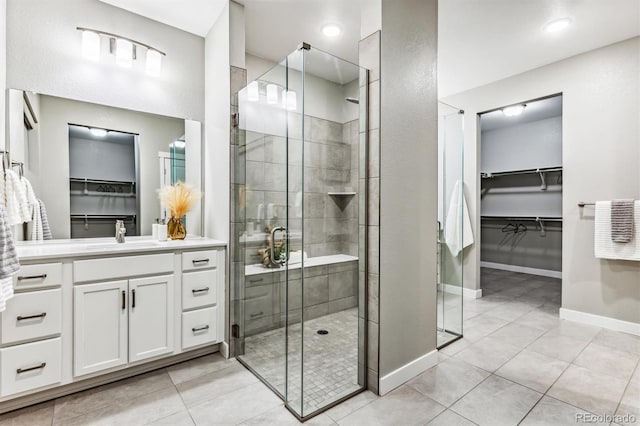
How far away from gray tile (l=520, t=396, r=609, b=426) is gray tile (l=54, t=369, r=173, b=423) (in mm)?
2163

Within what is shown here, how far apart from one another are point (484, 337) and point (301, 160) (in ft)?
7.71

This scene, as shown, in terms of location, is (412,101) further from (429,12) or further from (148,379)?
(148,379)

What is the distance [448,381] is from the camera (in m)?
2.03

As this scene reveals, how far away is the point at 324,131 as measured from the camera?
76.5 inches

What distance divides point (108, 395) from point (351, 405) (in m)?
1.48

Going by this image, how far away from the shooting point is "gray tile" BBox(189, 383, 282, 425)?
166 centimetres

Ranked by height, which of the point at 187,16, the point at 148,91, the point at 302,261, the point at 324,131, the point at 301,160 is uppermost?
the point at 187,16

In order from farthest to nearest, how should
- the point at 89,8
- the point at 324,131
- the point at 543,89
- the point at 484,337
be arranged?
the point at 543,89, the point at 484,337, the point at 89,8, the point at 324,131

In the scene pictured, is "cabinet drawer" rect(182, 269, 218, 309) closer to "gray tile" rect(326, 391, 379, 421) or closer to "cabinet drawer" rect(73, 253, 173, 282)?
"cabinet drawer" rect(73, 253, 173, 282)

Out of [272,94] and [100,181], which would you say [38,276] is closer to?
[100,181]

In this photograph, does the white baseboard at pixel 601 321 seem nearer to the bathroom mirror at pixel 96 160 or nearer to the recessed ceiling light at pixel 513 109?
the recessed ceiling light at pixel 513 109

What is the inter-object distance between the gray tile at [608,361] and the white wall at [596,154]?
2.27 ft

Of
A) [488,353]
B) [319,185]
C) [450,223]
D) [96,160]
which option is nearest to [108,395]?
[96,160]

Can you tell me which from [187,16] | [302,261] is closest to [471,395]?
[302,261]
